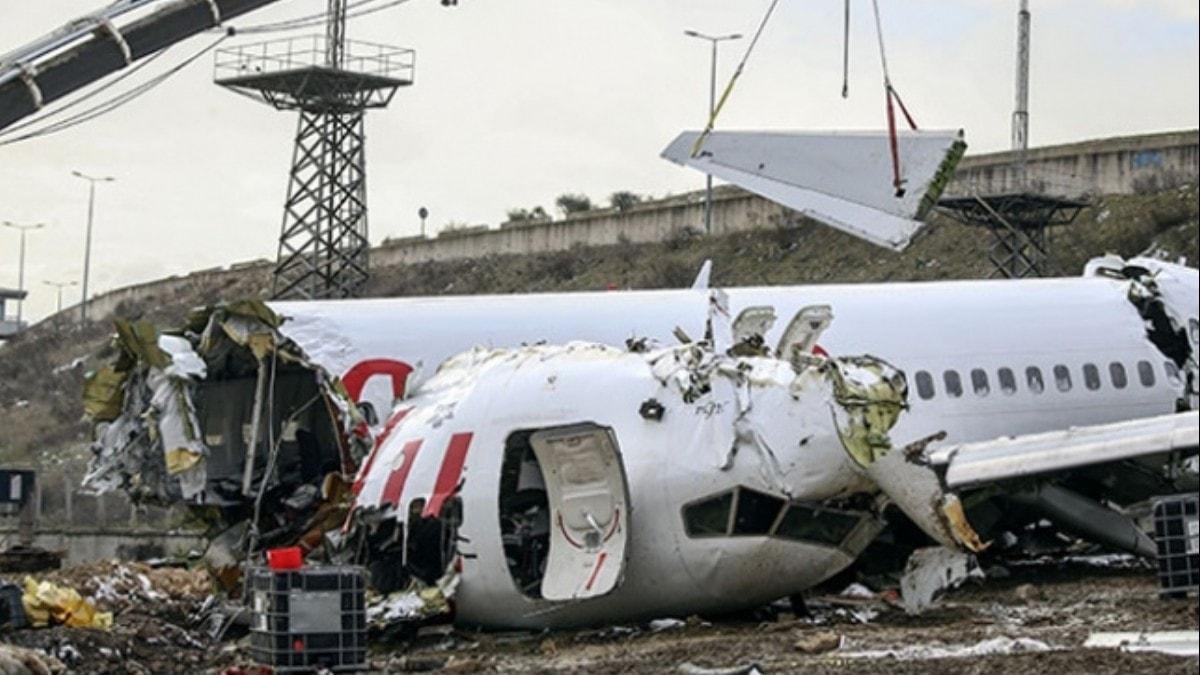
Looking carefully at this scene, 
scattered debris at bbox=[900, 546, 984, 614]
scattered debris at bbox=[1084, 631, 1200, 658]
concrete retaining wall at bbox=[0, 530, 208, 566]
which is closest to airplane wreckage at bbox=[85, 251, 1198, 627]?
scattered debris at bbox=[900, 546, 984, 614]

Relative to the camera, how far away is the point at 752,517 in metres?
21.5

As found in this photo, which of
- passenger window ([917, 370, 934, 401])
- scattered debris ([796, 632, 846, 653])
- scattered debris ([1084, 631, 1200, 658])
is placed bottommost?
scattered debris ([796, 632, 846, 653])

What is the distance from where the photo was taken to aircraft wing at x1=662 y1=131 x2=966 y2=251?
31438mm

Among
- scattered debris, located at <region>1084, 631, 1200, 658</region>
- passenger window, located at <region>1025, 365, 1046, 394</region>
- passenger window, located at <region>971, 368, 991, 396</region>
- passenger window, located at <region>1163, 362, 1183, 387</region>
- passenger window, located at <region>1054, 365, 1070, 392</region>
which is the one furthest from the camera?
passenger window, located at <region>1163, 362, 1183, 387</region>

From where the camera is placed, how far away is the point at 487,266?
9138 centimetres

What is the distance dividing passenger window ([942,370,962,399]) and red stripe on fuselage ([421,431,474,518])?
7445 mm

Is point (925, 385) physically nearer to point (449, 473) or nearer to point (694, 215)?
point (449, 473)

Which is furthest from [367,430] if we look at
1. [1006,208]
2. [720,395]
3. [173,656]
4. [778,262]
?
[778,262]

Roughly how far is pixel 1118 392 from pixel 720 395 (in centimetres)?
879

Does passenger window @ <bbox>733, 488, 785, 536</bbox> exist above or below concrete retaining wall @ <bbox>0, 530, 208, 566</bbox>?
above

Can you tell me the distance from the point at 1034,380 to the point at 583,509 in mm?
8695

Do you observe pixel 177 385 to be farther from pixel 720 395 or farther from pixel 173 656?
pixel 720 395

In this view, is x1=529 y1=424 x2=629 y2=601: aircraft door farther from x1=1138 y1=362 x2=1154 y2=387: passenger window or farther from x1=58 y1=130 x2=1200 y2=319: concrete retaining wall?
x1=58 y1=130 x2=1200 y2=319: concrete retaining wall

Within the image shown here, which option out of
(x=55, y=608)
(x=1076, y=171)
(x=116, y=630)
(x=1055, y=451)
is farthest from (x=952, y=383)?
(x=1076, y=171)
